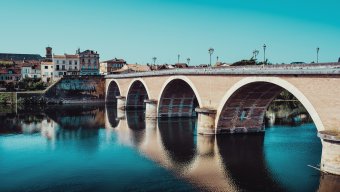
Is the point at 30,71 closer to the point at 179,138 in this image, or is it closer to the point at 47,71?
the point at 47,71

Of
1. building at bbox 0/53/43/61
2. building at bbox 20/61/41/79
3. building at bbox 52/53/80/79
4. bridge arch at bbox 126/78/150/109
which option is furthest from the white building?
building at bbox 0/53/43/61

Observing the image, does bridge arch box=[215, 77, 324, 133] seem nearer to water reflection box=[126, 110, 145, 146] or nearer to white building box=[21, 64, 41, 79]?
water reflection box=[126, 110, 145, 146]

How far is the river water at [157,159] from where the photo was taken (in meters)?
20.1

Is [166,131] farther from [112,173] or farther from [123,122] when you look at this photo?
[112,173]

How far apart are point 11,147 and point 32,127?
12.2 m

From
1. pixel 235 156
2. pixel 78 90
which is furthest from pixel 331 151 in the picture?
pixel 78 90

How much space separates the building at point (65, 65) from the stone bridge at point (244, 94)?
34671 millimetres

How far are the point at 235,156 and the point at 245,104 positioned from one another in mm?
6848

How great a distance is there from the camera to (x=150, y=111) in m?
47.3

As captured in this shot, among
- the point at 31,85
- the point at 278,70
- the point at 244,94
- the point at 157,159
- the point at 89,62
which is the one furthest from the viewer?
the point at 89,62

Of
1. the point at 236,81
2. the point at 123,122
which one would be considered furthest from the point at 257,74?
the point at 123,122

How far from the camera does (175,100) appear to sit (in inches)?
1852

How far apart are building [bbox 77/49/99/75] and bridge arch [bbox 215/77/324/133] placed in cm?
6544

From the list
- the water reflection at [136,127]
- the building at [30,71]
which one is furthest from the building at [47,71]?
the water reflection at [136,127]
